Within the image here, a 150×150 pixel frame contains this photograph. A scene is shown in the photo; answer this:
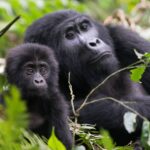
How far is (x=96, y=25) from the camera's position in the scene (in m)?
4.21

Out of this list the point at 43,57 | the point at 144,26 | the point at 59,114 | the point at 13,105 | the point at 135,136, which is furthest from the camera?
the point at 144,26

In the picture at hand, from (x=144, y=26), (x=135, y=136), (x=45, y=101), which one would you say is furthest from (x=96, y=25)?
(x=144, y=26)

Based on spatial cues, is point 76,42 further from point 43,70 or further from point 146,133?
point 146,133

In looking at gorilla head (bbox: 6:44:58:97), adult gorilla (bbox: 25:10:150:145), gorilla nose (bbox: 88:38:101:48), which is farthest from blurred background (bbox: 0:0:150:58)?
gorilla head (bbox: 6:44:58:97)

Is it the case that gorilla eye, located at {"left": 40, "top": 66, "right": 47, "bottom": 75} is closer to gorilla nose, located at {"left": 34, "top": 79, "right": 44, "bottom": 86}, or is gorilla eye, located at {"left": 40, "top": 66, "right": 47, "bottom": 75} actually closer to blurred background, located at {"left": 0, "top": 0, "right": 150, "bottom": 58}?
gorilla nose, located at {"left": 34, "top": 79, "right": 44, "bottom": 86}

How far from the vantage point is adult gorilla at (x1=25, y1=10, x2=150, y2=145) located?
3828mm

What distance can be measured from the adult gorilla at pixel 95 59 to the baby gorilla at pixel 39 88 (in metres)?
0.67

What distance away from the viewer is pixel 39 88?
9.86ft

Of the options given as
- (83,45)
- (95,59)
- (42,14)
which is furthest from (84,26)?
(42,14)

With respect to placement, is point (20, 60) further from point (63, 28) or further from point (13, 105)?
point (13, 105)

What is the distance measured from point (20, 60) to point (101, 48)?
837 mm

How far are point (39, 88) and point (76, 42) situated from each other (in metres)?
1.10

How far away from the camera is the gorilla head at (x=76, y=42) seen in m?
3.91

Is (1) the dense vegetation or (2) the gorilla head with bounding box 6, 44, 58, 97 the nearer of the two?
(1) the dense vegetation
